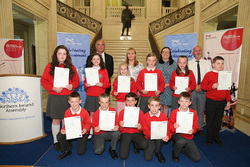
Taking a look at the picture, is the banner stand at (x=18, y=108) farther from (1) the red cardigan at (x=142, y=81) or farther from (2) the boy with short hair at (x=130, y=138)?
(1) the red cardigan at (x=142, y=81)

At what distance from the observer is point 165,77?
3758 mm

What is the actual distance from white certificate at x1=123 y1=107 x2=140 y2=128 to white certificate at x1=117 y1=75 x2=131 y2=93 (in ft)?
1.95

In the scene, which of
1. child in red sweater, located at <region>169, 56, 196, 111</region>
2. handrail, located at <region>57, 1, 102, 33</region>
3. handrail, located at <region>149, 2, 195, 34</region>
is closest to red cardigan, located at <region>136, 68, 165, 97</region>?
child in red sweater, located at <region>169, 56, 196, 111</region>

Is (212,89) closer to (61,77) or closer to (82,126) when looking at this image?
(82,126)

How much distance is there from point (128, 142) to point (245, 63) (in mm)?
4996

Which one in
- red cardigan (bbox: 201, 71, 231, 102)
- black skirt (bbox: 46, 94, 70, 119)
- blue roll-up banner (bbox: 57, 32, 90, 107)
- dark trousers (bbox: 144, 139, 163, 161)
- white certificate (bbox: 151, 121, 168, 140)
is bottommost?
dark trousers (bbox: 144, 139, 163, 161)

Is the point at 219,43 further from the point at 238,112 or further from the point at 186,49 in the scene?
the point at 238,112

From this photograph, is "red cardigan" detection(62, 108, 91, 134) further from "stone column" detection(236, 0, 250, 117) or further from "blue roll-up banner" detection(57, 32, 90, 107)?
"stone column" detection(236, 0, 250, 117)

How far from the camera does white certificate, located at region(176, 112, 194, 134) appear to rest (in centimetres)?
263

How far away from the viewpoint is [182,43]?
4883 mm

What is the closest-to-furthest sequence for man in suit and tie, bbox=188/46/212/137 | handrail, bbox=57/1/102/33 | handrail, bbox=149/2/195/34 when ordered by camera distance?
man in suit and tie, bbox=188/46/212/137 < handrail, bbox=57/1/102/33 < handrail, bbox=149/2/195/34

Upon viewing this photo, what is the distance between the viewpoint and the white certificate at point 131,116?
2764mm

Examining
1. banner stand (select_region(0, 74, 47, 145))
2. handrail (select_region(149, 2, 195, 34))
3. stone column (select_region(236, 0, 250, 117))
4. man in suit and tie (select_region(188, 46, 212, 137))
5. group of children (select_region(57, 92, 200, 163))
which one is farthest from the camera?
handrail (select_region(149, 2, 195, 34))

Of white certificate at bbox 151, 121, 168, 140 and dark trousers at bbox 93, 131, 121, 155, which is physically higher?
white certificate at bbox 151, 121, 168, 140
